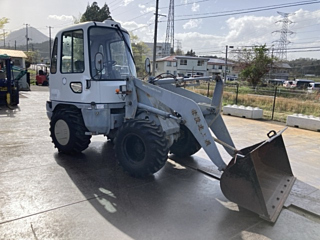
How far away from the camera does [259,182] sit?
3.30 m

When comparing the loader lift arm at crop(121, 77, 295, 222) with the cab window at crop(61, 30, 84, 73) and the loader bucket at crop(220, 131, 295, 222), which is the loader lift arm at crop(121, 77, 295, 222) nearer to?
the loader bucket at crop(220, 131, 295, 222)

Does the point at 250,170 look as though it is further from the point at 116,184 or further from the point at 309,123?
the point at 309,123

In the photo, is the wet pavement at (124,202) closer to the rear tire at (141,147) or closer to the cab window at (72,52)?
the rear tire at (141,147)

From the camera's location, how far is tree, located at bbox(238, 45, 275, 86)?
27203mm

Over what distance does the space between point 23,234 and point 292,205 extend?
11.3ft

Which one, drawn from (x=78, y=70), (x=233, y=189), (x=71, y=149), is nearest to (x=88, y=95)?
(x=78, y=70)

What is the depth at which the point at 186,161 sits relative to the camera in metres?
5.39

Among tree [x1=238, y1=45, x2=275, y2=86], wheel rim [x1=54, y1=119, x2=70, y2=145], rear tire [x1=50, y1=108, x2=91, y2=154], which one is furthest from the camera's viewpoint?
tree [x1=238, y1=45, x2=275, y2=86]

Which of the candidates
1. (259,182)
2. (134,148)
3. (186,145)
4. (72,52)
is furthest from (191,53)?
(259,182)

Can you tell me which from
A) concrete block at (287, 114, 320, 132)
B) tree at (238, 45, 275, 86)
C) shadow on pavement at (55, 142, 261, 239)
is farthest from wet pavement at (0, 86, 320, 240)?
tree at (238, 45, 275, 86)

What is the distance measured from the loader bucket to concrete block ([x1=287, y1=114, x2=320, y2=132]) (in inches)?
241

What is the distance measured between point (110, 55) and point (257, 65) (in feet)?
83.4

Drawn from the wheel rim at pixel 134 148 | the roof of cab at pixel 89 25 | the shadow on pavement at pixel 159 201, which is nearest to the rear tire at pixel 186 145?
the shadow on pavement at pixel 159 201

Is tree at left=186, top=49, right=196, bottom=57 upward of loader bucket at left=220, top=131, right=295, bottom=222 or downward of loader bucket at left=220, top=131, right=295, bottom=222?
upward
